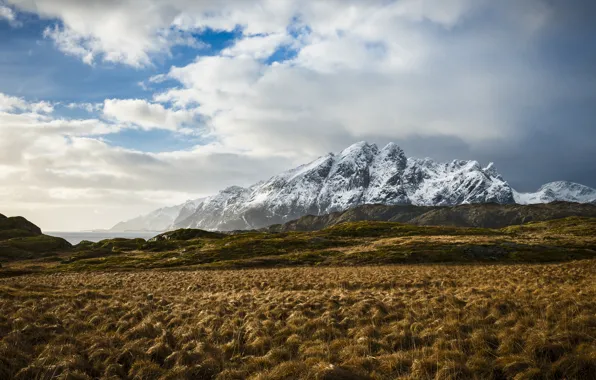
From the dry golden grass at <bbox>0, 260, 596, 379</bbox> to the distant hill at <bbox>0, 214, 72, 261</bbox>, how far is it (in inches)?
4108

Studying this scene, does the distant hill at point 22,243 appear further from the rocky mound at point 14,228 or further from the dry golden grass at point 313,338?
the dry golden grass at point 313,338

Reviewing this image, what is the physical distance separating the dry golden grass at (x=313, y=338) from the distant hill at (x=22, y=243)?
342 ft

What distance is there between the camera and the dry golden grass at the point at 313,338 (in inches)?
349

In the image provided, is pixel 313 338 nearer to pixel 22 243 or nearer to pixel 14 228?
pixel 22 243

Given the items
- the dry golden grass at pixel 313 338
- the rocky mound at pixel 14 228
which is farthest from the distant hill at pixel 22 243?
the dry golden grass at pixel 313 338

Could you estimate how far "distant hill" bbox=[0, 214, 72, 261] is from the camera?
95769 mm

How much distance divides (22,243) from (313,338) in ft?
455

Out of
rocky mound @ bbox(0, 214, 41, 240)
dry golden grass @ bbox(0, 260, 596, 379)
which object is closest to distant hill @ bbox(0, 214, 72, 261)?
rocky mound @ bbox(0, 214, 41, 240)

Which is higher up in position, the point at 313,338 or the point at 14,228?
the point at 14,228

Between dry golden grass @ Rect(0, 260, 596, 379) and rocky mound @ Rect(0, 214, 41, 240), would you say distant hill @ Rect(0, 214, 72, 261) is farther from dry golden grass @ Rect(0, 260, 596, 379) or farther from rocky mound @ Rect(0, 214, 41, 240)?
dry golden grass @ Rect(0, 260, 596, 379)

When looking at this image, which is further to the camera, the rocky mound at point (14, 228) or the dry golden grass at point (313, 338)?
the rocky mound at point (14, 228)

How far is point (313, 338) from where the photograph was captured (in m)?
11.8

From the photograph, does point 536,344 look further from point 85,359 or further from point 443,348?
point 85,359

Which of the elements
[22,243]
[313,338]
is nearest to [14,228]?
[22,243]
